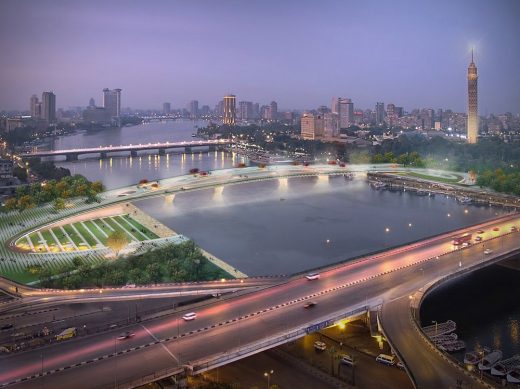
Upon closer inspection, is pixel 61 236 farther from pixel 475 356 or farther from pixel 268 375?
pixel 475 356

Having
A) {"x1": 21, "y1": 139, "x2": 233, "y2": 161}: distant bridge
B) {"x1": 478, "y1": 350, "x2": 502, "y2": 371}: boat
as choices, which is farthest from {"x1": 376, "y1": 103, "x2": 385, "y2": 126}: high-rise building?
{"x1": 478, "y1": 350, "x2": 502, "y2": 371}: boat

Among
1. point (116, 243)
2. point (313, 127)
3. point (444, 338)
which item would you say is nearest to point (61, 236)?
point (116, 243)

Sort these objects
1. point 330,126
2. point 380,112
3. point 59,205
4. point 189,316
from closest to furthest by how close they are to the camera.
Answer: point 189,316, point 59,205, point 330,126, point 380,112

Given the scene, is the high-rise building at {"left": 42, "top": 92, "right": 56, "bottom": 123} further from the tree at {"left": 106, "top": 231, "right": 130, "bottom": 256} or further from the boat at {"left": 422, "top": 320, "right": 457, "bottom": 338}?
the boat at {"left": 422, "top": 320, "right": 457, "bottom": 338}

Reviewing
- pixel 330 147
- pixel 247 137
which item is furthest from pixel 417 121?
pixel 330 147

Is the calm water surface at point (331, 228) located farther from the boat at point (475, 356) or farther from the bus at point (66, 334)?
the bus at point (66, 334)

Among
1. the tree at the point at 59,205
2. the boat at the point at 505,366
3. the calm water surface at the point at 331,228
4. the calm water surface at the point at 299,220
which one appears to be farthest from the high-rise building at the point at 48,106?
the boat at the point at 505,366
